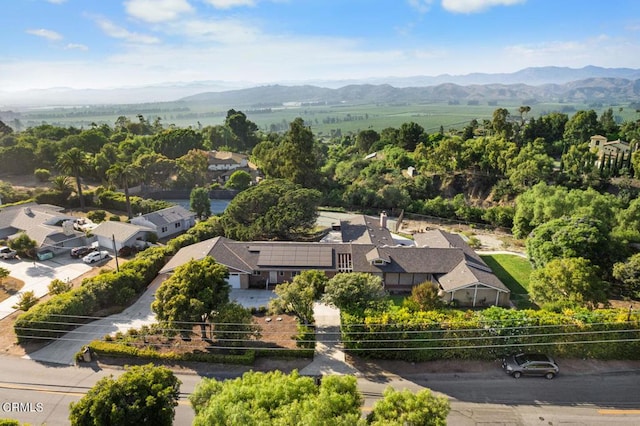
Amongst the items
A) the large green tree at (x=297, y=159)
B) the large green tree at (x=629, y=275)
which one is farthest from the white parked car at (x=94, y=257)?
the large green tree at (x=629, y=275)

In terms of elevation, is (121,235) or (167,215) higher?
(167,215)

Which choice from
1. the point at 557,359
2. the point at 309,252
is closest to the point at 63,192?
the point at 309,252

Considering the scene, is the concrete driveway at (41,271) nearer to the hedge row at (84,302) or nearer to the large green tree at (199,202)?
the hedge row at (84,302)

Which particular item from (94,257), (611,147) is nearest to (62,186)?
(94,257)

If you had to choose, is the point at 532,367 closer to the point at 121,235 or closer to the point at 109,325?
the point at 109,325

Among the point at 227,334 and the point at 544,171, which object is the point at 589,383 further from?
the point at 544,171

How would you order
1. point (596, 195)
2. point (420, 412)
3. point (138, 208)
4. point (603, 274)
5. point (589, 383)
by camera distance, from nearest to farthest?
1. point (420, 412)
2. point (589, 383)
3. point (603, 274)
4. point (596, 195)
5. point (138, 208)
